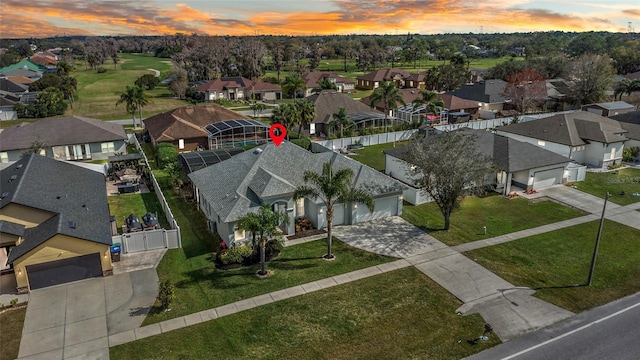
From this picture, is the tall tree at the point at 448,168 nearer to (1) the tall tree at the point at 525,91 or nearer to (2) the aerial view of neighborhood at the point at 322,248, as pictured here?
(2) the aerial view of neighborhood at the point at 322,248

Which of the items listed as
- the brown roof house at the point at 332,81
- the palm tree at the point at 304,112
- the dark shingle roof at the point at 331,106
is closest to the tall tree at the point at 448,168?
the palm tree at the point at 304,112

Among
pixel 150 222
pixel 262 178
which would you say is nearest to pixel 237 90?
pixel 262 178

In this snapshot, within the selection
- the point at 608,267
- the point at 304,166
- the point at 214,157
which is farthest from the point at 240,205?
the point at 608,267

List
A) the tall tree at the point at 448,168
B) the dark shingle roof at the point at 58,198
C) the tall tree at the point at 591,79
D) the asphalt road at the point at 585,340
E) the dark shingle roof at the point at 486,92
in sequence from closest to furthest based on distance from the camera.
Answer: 1. the asphalt road at the point at 585,340
2. the dark shingle roof at the point at 58,198
3. the tall tree at the point at 448,168
4. the tall tree at the point at 591,79
5. the dark shingle roof at the point at 486,92

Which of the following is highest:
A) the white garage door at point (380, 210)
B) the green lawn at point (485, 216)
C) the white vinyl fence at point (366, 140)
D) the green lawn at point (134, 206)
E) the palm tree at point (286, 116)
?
the palm tree at point (286, 116)

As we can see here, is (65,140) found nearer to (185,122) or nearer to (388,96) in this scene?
(185,122)

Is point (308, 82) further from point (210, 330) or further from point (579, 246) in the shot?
point (210, 330)

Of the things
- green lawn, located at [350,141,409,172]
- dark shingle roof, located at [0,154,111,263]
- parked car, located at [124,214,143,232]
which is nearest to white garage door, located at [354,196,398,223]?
green lawn, located at [350,141,409,172]
